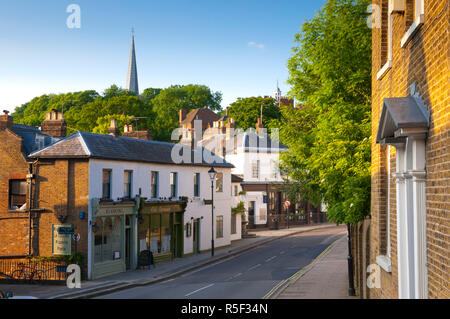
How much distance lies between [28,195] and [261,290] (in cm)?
1372

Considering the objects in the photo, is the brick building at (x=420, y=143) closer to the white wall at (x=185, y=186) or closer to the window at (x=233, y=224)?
the white wall at (x=185, y=186)

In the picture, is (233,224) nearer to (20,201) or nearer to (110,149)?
(110,149)

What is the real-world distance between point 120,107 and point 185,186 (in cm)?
3553

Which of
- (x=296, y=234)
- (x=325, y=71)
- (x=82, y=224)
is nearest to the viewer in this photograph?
(x=325, y=71)

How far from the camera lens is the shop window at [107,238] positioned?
86.2 ft

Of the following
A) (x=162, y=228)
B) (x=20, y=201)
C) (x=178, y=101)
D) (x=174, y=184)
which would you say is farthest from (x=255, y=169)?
(x=178, y=101)

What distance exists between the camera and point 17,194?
88.5ft

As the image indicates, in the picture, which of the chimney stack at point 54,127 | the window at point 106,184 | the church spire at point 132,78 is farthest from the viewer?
the church spire at point 132,78

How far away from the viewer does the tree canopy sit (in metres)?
67.2

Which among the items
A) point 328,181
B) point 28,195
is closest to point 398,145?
point 328,181

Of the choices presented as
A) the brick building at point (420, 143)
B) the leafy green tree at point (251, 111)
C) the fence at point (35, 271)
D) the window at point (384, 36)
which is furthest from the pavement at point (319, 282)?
the leafy green tree at point (251, 111)

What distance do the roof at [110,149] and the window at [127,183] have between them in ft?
2.91
